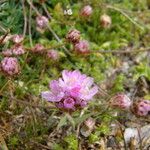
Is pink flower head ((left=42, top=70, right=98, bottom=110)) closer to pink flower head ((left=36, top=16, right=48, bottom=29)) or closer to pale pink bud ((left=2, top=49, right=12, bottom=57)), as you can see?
pale pink bud ((left=2, top=49, right=12, bottom=57))

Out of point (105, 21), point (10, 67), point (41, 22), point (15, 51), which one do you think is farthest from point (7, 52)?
point (105, 21)

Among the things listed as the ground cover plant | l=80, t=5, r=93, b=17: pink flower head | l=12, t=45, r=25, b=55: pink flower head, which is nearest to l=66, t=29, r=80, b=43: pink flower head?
the ground cover plant

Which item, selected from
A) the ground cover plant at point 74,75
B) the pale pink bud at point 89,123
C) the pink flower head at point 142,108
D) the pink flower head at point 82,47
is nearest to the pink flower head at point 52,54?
the ground cover plant at point 74,75

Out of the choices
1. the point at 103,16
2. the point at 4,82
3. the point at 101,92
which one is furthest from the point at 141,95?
the point at 4,82

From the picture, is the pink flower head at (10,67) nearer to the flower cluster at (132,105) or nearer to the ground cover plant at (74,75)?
the ground cover plant at (74,75)

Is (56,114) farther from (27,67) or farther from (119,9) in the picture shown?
(119,9)

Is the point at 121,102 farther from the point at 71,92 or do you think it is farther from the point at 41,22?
the point at 41,22
